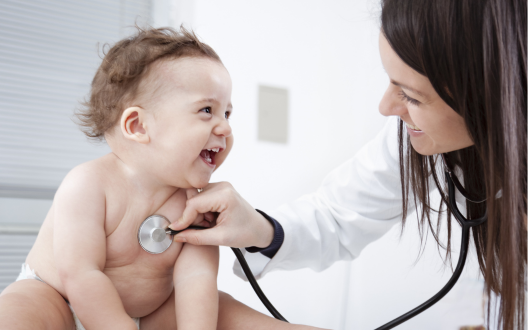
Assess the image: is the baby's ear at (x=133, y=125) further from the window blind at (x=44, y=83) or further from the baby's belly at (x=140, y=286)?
the window blind at (x=44, y=83)

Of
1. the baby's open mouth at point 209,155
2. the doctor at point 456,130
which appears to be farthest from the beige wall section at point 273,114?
the baby's open mouth at point 209,155

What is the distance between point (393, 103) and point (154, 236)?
0.49 metres

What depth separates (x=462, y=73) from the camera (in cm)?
60

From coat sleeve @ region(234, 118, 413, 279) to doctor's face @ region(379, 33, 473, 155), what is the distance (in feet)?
1.01

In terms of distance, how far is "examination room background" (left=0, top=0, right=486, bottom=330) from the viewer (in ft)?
4.87

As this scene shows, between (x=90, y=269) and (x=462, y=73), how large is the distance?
637 mm

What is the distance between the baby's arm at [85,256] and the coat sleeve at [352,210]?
0.46 meters

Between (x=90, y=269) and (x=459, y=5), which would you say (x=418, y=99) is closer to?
(x=459, y=5)

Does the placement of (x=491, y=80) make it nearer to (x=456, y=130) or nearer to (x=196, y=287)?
(x=456, y=130)

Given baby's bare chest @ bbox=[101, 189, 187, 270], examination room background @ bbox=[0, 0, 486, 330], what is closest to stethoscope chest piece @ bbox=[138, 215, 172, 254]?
baby's bare chest @ bbox=[101, 189, 187, 270]

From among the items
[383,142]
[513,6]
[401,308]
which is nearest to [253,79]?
[383,142]

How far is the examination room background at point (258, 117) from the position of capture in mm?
1485

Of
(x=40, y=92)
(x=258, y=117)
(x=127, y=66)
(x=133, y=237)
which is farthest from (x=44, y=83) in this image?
(x=133, y=237)

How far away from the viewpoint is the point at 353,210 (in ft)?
3.54
